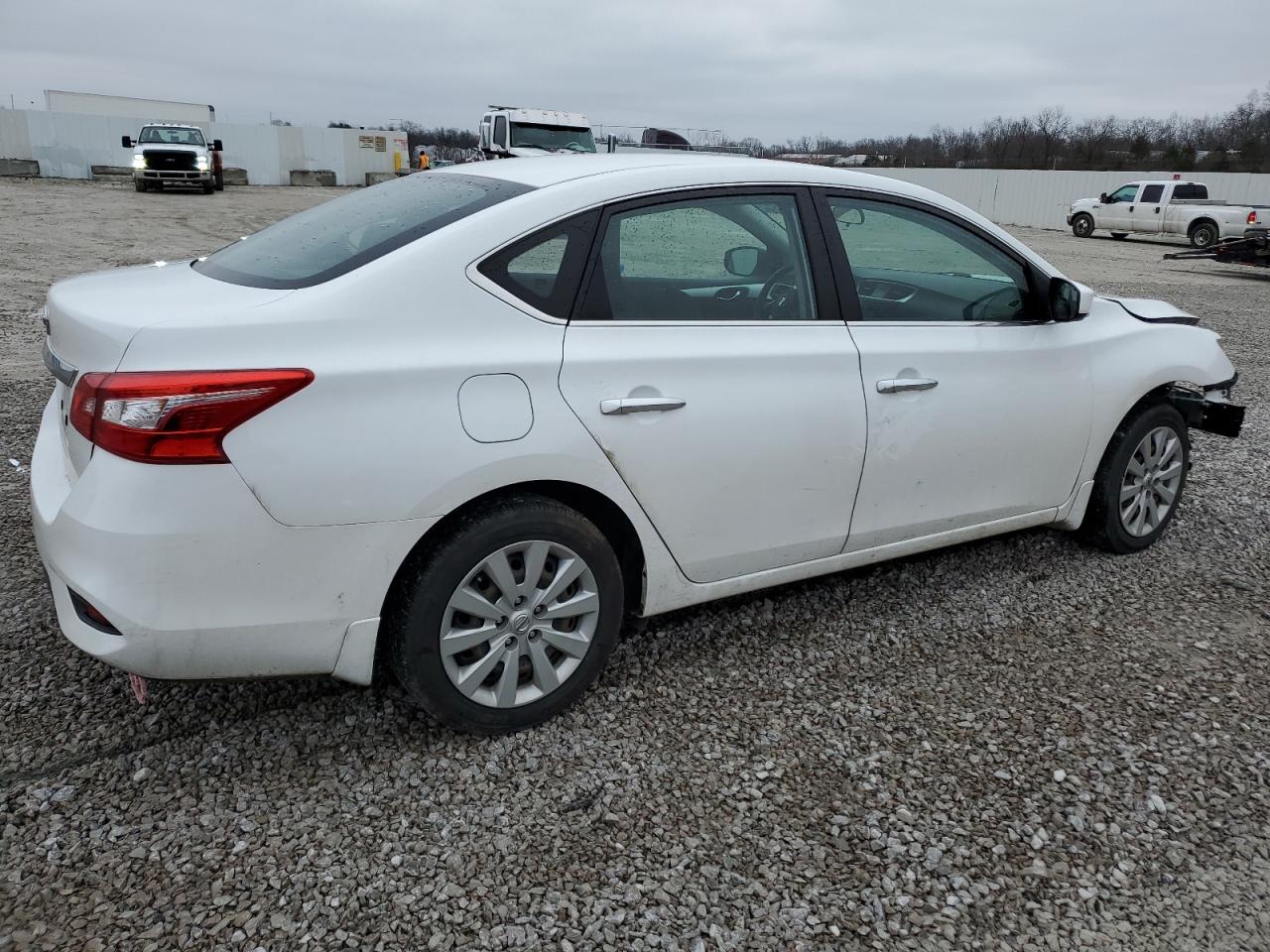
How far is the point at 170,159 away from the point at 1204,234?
2831cm

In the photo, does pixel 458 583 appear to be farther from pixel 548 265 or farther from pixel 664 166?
pixel 664 166

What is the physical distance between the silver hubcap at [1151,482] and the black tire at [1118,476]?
0.03m

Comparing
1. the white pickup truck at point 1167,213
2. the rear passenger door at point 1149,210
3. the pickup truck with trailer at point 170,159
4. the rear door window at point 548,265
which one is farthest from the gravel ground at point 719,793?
the pickup truck with trailer at point 170,159

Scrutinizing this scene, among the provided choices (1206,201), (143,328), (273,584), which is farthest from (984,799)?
(1206,201)

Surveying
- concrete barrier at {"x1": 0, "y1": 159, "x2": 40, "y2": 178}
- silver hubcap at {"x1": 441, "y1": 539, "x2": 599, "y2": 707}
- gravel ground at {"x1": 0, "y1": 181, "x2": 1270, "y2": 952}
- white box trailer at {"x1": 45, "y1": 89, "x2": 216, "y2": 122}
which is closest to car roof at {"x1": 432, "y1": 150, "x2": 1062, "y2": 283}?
silver hubcap at {"x1": 441, "y1": 539, "x2": 599, "y2": 707}

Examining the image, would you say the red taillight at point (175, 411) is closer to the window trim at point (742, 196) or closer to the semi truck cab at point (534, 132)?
the window trim at point (742, 196)

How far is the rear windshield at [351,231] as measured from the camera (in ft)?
8.79

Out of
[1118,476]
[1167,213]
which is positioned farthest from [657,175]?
[1167,213]

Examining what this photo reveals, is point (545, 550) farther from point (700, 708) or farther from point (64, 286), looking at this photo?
point (64, 286)

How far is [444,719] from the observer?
275 centimetres

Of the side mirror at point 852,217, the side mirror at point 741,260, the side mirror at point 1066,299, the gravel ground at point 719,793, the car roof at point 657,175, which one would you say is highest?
the car roof at point 657,175

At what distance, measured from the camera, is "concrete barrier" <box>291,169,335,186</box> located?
39.5m

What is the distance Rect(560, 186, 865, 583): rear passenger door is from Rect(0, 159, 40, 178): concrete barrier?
123 feet

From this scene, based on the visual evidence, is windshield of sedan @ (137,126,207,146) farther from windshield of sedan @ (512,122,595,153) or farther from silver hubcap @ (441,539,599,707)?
silver hubcap @ (441,539,599,707)
